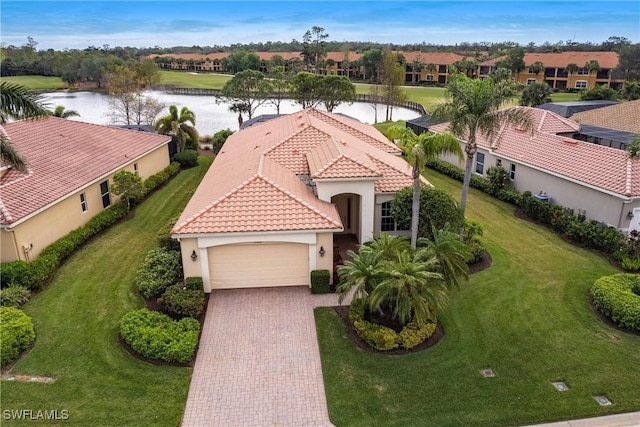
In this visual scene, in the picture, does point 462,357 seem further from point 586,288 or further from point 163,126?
point 163,126

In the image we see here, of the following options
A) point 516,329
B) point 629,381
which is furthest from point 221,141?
point 629,381

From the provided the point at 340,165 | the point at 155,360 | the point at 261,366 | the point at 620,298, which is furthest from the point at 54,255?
the point at 620,298

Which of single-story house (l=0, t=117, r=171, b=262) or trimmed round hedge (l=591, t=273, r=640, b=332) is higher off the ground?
single-story house (l=0, t=117, r=171, b=262)

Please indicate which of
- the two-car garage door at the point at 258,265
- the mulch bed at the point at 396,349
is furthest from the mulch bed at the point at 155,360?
the mulch bed at the point at 396,349

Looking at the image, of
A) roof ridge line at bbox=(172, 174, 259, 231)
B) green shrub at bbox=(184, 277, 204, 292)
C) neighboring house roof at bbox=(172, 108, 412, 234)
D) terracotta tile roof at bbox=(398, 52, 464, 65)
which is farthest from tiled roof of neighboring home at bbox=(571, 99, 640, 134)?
terracotta tile roof at bbox=(398, 52, 464, 65)

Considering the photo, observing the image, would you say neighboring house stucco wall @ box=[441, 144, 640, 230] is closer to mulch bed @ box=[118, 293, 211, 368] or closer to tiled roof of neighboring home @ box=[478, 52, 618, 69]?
mulch bed @ box=[118, 293, 211, 368]
